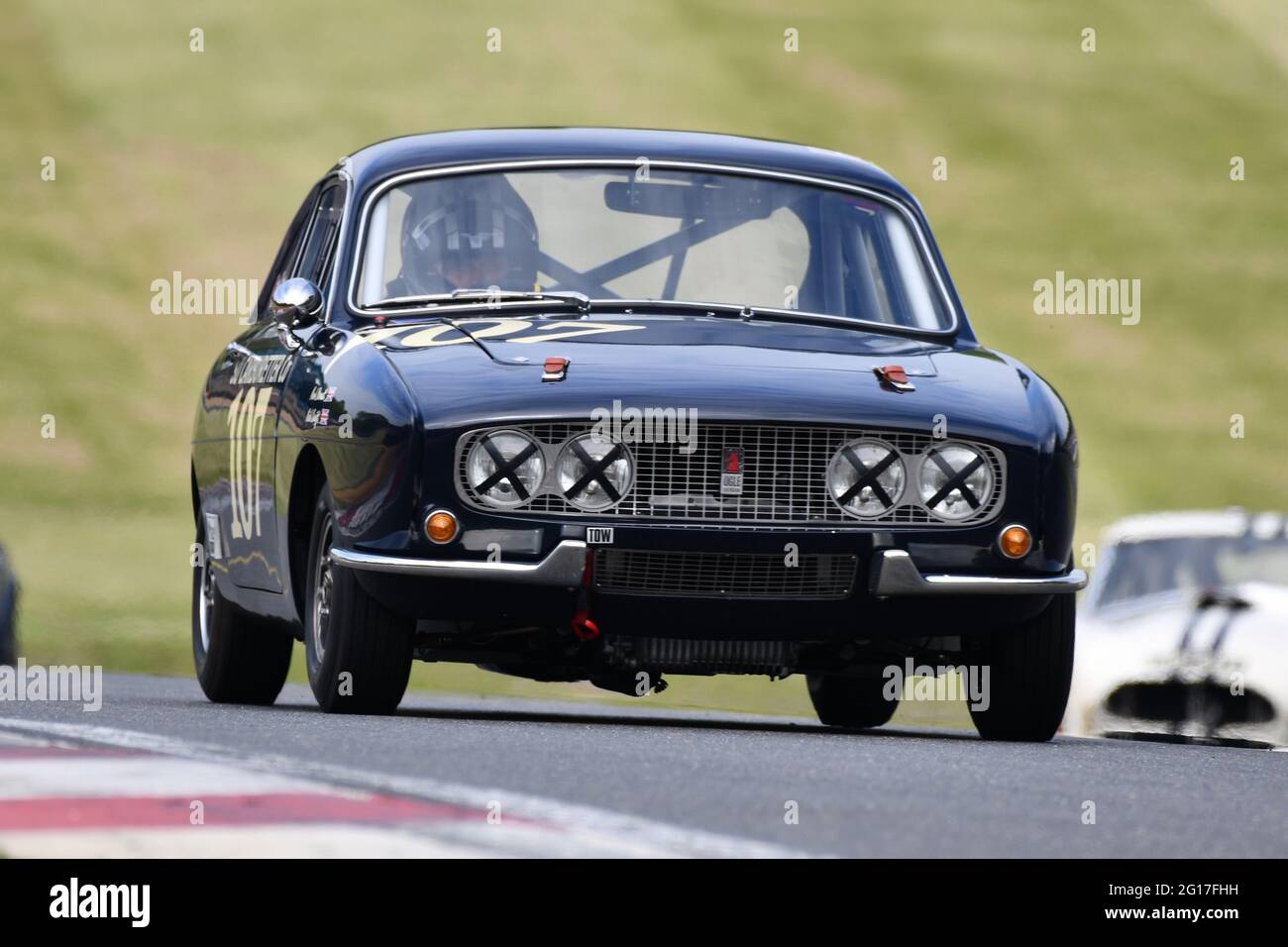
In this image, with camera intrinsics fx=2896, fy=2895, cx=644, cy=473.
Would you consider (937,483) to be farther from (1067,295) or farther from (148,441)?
(1067,295)

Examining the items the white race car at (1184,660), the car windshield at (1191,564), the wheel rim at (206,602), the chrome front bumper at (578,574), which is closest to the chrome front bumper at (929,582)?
the chrome front bumper at (578,574)

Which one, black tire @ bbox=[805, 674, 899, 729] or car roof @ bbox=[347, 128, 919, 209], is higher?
car roof @ bbox=[347, 128, 919, 209]

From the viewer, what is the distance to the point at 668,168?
9789 mm

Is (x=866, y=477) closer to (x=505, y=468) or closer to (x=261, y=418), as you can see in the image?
(x=505, y=468)

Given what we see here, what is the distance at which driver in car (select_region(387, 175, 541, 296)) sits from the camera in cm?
938

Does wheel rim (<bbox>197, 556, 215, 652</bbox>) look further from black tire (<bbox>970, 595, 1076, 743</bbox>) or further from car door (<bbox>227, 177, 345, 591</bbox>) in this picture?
black tire (<bbox>970, 595, 1076, 743</bbox>)

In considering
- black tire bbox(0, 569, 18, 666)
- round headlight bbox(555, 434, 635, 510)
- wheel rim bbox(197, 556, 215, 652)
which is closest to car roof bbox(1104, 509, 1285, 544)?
wheel rim bbox(197, 556, 215, 652)

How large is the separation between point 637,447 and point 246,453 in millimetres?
2144

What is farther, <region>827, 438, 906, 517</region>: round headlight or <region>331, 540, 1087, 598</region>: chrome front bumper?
<region>827, 438, 906, 517</region>: round headlight

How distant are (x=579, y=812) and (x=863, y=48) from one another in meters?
61.4

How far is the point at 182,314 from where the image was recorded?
49.7 m

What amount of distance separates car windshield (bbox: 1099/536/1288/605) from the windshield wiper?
17.4ft

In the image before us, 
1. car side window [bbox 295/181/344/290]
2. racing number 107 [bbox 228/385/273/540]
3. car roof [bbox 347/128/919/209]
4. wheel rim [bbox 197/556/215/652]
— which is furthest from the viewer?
wheel rim [bbox 197/556/215/652]

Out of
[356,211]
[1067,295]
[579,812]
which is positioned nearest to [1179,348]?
[1067,295]
